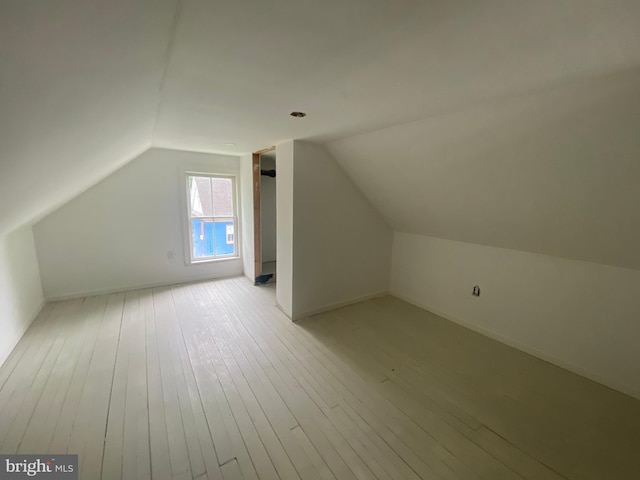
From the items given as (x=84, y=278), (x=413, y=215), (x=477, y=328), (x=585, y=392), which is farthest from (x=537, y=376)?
(x=84, y=278)

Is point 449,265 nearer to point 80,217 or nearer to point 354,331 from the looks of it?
point 354,331

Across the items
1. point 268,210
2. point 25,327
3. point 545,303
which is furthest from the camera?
point 268,210

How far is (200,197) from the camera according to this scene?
13.9 feet

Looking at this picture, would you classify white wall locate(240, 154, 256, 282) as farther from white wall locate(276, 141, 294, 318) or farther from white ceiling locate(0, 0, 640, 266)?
white ceiling locate(0, 0, 640, 266)

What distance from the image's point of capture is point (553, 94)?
1.41 meters

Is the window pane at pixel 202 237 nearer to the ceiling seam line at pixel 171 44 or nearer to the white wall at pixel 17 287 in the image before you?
the white wall at pixel 17 287

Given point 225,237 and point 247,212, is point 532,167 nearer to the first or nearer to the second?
point 247,212

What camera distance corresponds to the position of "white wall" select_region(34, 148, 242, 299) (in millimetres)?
3352

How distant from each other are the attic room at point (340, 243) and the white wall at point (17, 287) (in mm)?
29

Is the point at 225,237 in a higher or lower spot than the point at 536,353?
higher

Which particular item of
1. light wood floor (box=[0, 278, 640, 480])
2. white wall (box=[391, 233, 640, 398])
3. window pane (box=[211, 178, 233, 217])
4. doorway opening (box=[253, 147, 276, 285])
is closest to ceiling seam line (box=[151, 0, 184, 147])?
light wood floor (box=[0, 278, 640, 480])

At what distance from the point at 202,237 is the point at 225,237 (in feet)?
1.22

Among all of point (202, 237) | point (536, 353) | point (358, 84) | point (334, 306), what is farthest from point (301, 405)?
point (202, 237)

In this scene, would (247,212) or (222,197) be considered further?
(222,197)
